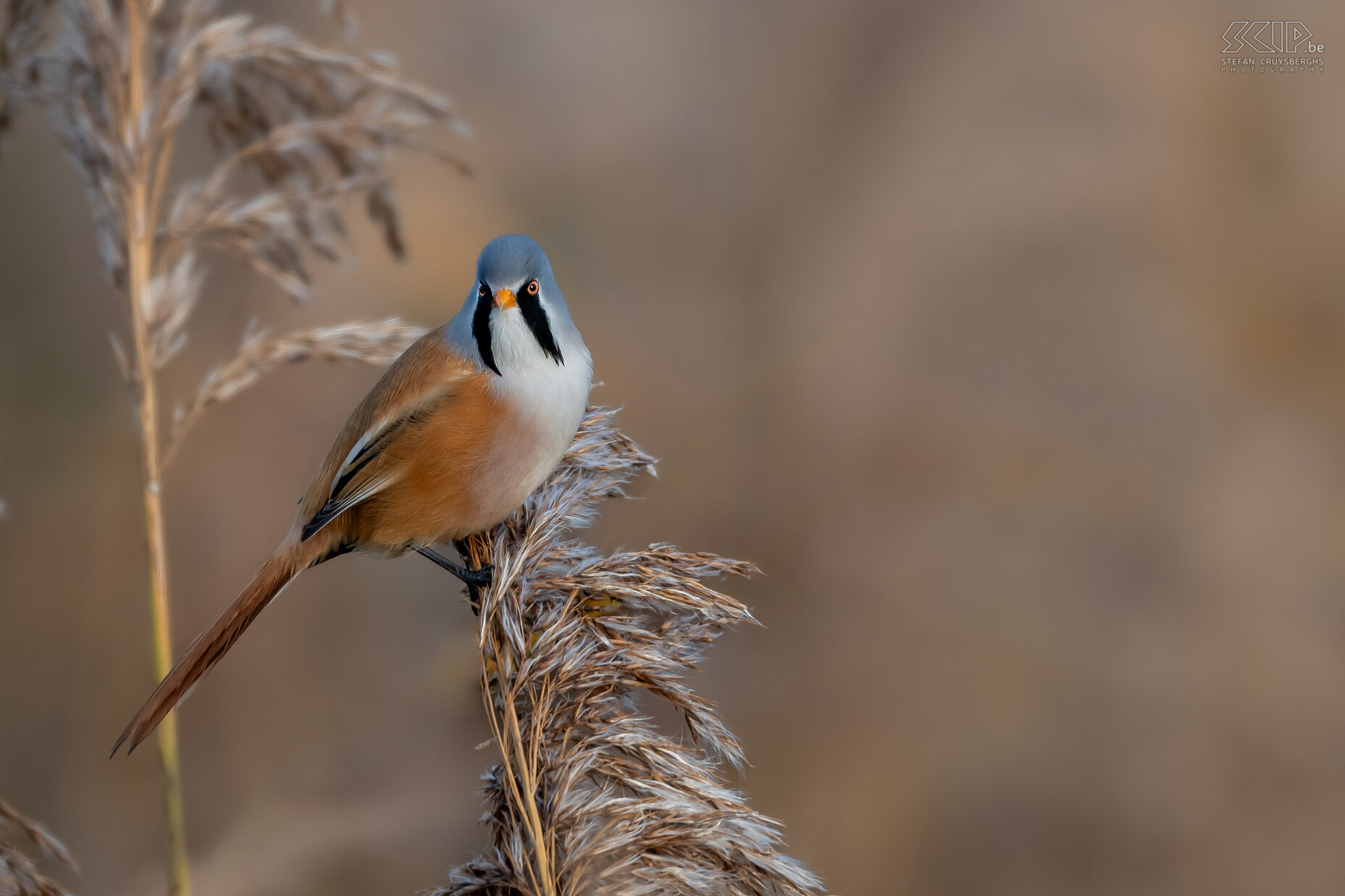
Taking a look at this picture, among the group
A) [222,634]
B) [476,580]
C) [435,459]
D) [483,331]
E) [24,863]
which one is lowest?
[24,863]

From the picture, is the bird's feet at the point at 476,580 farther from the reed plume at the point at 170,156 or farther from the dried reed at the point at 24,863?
the dried reed at the point at 24,863

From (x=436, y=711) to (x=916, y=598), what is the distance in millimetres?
1984

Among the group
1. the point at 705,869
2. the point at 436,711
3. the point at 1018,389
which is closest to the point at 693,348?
the point at 1018,389

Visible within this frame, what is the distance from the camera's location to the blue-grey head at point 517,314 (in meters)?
1.74

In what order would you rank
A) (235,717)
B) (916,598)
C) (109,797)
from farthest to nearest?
(916,598)
(235,717)
(109,797)

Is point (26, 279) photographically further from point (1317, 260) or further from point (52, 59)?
point (1317, 260)

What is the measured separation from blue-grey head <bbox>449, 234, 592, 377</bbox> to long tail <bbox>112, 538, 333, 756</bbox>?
0.52m

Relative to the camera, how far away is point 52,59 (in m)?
1.95

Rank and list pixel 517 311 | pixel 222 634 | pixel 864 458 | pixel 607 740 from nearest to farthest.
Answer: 1. pixel 607 740
2. pixel 222 634
3. pixel 517 311
4. pixel 864 458

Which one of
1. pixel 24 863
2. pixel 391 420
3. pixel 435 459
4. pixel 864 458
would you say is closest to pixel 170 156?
pixel 391 420

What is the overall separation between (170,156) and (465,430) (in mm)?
889

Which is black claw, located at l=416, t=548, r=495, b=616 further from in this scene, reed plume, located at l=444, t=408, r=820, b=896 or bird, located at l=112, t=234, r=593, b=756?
reed plume, located at l=444, t=408, r=820, b=896

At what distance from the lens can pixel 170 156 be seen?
1967 mm

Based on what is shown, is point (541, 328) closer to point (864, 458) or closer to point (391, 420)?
point (391, 420)
